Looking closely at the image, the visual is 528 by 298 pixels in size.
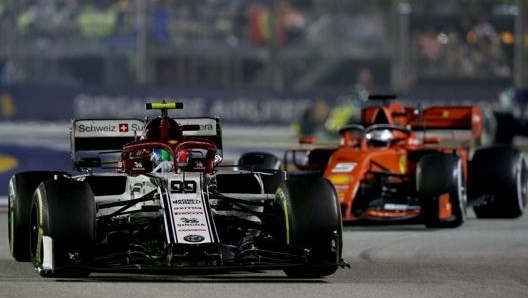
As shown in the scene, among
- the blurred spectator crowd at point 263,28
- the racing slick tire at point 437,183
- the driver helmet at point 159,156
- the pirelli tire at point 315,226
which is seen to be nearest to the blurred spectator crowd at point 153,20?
the blurred spectator crowd at point 263,28

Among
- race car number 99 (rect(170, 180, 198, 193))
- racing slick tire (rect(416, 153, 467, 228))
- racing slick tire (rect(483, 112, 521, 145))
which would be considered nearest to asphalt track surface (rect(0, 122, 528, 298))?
race car number 99 (rect(170, 180, 198, 193))

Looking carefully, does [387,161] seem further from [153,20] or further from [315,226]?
[153,20]

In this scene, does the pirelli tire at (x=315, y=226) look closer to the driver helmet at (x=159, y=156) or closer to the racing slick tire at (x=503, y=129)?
the driver helmet at (x=159, y=156)

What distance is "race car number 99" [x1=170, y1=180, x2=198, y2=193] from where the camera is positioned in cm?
1235

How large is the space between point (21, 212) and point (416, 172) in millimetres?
5751

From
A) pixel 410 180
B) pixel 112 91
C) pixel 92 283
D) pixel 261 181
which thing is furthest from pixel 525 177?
pixel 112 91

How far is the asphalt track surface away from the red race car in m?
1.57

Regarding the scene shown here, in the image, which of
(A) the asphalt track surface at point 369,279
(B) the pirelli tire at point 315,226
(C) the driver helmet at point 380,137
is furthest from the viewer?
(C) the driver helmet at point 380,137

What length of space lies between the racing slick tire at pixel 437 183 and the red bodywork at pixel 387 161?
90 millimetres

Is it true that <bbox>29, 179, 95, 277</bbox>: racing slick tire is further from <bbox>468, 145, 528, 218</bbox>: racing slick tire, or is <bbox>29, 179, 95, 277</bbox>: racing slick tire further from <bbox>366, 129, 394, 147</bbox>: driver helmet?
<bbox>468, 145, 528, 218</bbox>: racing slick tire

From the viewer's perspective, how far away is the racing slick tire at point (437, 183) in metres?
17.3

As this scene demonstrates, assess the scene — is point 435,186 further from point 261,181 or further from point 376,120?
point 261,181

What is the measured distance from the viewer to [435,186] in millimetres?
17328

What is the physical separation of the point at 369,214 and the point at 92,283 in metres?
6.36
